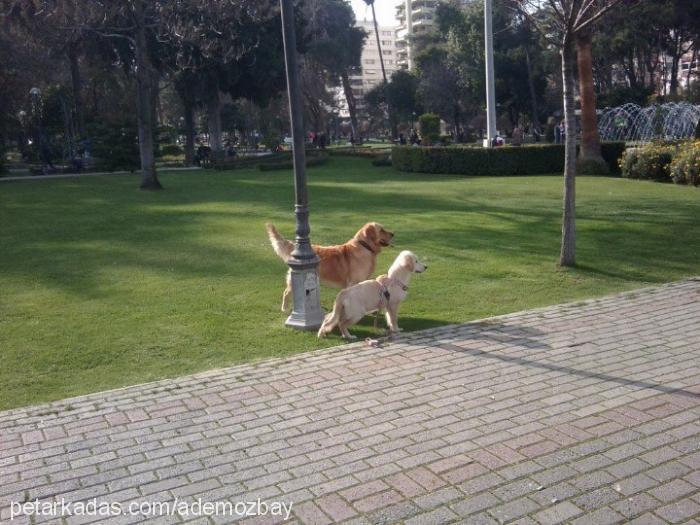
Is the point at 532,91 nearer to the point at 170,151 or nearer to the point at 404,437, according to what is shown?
the point at 170,151

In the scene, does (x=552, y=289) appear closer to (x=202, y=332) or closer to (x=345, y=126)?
(x=202, y=332)

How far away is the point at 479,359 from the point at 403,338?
0.96 metres

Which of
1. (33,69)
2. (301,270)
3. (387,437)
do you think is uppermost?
(33,69)

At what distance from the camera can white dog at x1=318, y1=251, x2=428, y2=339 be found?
699 centimetres

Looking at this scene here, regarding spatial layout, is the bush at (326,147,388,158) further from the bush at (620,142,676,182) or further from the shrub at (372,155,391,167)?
the bush at (620,142,676,182)

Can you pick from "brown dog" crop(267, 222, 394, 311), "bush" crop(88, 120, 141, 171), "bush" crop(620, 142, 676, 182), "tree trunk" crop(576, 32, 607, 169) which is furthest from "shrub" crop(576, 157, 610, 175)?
"bush" crop(88, 120, 141, 171)

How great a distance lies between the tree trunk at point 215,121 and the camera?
127 ft

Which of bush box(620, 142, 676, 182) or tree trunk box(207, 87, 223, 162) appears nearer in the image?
bush box(620, 142, 676, 182)

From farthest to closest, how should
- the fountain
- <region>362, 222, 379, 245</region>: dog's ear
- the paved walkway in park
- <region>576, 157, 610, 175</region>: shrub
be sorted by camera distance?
the fountain → <region>576, 157, 610, 175</region>: shrub → <region>362, 222, 379, 245</region>: dog's ear → the paved walkway in park

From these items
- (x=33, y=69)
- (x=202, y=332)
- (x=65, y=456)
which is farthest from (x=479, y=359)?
(x=33, y=69)

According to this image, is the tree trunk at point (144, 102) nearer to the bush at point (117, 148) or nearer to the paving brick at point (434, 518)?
the bush at point (117, 148)

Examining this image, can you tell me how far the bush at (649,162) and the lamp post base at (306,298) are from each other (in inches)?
687

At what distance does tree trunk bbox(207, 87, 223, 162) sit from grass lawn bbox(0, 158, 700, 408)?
19.0 metres

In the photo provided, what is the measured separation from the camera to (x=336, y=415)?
523cm
